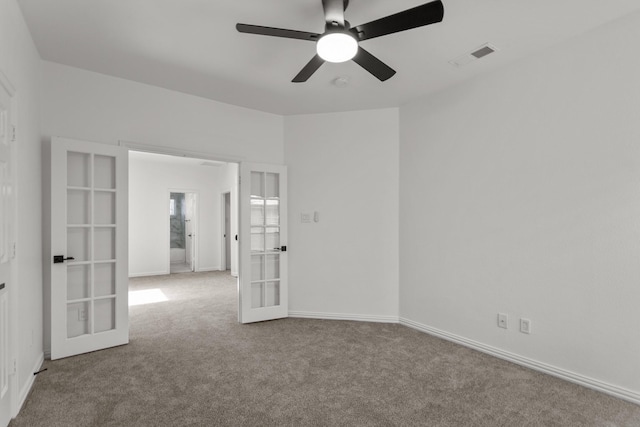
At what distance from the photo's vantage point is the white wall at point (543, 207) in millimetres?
2400

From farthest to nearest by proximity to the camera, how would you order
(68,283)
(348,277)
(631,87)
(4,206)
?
(348,277) → (68,283) → (631,87) → (4,206)

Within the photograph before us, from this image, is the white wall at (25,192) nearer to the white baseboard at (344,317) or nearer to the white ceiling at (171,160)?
the white baseboard at (344,317)

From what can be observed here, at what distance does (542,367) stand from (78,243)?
13.9 ft

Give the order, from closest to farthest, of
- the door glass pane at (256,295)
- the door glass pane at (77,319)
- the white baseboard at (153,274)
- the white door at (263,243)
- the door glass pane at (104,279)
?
the door glass pane at (77,319), the door glass pane at (104,279), the white door at (263,243), the door glass pane at (256,295), the white baseboard at (153,274)

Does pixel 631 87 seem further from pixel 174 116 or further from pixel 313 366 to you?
pixel 174 116

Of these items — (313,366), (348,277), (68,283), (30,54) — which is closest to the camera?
(30,54)

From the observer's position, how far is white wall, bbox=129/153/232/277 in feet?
24.3

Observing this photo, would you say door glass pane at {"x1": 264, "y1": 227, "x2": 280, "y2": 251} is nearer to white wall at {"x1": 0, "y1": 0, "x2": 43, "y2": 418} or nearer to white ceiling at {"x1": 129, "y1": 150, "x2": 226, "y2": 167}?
white wall at {"x1": 0, "y1": 0, "x2": 43, "y2": 418}

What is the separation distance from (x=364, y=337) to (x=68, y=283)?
9.54 feet

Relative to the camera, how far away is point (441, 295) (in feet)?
11.9

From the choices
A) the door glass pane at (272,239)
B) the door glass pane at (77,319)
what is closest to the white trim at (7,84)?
the door glass pane at (77,319)

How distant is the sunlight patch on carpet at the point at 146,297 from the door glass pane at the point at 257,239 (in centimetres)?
209

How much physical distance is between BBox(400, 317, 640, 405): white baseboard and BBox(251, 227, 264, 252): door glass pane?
2131mm

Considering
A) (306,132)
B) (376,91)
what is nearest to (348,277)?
(306,132)
